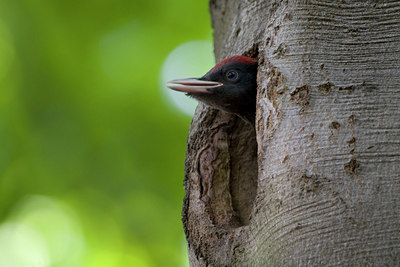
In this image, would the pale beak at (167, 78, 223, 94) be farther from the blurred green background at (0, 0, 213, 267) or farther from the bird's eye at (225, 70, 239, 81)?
the blurred green background at (0, 0, 213, 267)

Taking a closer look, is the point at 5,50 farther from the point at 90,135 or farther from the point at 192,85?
the point at 192,85

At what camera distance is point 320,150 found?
8.72 ft

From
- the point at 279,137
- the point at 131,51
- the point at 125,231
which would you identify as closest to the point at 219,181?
the point at 279,137

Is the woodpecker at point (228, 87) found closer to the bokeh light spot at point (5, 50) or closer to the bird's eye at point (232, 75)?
the bird's eye at point (232, 75)

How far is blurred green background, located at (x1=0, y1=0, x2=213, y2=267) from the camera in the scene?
5371mm

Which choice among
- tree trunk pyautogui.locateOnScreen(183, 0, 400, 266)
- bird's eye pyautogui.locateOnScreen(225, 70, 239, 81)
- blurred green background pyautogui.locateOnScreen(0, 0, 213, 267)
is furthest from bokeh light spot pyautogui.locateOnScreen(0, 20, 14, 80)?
tree trunk pyautogui.locateOnScreen(183, 0, 400, 266)

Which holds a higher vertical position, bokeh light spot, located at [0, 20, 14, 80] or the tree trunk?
bokeh light spot, located at [0, 20, 14, 80]

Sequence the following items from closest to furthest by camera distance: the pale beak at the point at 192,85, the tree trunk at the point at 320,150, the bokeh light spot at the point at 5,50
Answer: the tree trunk at the point at 320,150
the pale beak at the point at 192,85
the bokeh light spot at the point at 5,50

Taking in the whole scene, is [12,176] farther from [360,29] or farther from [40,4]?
[360,29]

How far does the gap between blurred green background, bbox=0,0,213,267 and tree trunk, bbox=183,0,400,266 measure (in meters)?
2.16

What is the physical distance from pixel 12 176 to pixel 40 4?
166 centimetres

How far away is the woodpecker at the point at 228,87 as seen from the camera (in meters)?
3.92

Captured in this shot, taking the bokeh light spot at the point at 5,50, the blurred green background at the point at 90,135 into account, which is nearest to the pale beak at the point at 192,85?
the blurred green background at the point at 90,135

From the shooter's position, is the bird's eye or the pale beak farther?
the pale beak
